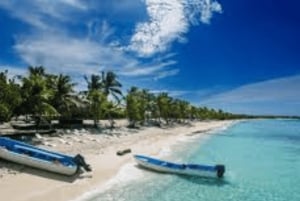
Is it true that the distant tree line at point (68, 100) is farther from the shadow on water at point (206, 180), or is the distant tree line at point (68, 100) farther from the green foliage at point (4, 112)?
the shadow on water at point (206, 180)

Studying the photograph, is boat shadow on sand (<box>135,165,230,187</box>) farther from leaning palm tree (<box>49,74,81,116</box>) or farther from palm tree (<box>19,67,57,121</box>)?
leaning palm tree (<box>49,74,81,116</box>)

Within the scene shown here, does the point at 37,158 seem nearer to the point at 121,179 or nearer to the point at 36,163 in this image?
the point at 36,163

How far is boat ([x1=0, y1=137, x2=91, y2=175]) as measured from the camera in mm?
20547

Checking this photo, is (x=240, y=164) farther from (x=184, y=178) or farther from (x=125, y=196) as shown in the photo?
(x=125, y=196)

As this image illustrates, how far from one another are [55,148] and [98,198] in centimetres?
1372

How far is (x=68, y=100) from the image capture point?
4694 centimetres

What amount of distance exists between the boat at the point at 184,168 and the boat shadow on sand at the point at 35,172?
18.0 feet

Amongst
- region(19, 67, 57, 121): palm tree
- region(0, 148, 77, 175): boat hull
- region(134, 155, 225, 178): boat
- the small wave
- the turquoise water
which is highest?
region(19, 67, 57, 121): palm tree

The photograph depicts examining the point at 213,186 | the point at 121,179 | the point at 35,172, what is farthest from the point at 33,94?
the point at 213,186

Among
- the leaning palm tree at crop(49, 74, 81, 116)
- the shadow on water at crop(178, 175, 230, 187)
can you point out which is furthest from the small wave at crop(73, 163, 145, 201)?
the leaning palm tree at crop(49, 74, 81, 116)

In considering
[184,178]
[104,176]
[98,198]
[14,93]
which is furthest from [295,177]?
[14,93]

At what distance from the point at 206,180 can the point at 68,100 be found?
2806 centimetres

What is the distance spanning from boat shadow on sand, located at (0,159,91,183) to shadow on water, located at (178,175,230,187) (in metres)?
6.77

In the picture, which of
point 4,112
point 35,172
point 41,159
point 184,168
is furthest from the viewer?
point 4,112
